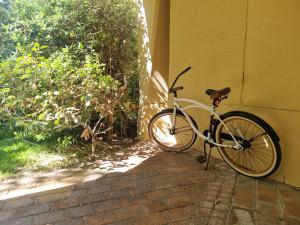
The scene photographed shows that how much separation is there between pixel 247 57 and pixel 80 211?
238 centimetres

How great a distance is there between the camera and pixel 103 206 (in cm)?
266

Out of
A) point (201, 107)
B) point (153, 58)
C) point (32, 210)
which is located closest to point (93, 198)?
point (32, 210)

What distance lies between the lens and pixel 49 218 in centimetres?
250

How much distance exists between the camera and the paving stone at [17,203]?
8.99ft

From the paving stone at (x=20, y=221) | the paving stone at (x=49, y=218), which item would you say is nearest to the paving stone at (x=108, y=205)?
the paving stone at (x=49, y=218)

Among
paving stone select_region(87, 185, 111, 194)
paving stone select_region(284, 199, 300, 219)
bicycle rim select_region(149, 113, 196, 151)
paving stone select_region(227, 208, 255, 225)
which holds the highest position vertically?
bicycle rim select_region(149, 113, 196, 151)

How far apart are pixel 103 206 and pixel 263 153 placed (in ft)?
5.97

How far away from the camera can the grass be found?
3.82 metres

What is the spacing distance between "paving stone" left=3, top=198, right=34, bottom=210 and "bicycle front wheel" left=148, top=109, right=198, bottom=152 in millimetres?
2000

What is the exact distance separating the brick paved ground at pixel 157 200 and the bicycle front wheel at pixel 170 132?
0.68 meters

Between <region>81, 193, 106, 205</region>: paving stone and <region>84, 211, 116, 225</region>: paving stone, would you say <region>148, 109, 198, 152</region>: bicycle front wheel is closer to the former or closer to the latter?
<region>81, 193, 106, 205</region>: paving stone

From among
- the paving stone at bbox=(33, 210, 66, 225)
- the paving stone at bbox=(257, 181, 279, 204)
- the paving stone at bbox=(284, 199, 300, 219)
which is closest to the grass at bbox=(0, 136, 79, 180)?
the paving stone at bbox=(33, 210, 66, 225)

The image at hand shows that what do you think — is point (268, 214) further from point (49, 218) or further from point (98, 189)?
point (49, 218)

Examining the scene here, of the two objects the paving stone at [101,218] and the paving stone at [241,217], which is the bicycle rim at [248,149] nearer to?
the paving stone at [241,217]
